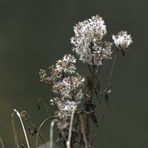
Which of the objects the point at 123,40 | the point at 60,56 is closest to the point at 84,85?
the point at 123,40

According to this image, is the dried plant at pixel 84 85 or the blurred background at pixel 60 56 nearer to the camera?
the dried plant at pixel 84 85

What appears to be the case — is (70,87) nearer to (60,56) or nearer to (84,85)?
(84,85)

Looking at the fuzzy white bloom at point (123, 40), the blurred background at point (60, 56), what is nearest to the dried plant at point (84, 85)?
the fuzzy white bloom at point (123, 40)

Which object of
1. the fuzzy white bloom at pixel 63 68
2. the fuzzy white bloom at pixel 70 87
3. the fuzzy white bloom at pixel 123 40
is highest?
the fuzzy white bloom at pixel 123 40

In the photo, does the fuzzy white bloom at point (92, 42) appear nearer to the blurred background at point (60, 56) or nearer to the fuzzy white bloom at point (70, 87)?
the fuzzy white bloom at point (70, 87)

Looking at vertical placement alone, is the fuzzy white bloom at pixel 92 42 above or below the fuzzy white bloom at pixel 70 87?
above

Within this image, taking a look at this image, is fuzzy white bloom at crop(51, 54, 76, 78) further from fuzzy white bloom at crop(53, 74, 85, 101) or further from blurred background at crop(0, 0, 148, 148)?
blurred background at crop(0, 0, 148, 148)

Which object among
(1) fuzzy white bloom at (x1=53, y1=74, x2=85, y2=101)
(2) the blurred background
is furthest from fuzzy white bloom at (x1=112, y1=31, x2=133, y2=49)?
(2) the blurred background
